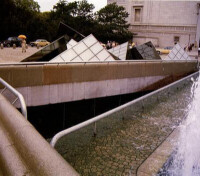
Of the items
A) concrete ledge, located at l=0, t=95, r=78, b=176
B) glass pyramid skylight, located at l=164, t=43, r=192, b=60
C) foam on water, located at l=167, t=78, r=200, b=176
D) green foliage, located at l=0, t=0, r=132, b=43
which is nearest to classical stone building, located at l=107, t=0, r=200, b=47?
green foliage, located at l=0, t=0, r=132, b=43

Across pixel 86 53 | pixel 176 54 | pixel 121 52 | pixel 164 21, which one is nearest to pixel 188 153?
pixel 86 53

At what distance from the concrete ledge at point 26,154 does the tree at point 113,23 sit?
40674 mm

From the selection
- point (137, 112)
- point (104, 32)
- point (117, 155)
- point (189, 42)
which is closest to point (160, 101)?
point (137, 112)

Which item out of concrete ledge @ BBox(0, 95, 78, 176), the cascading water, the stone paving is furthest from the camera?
the cascading water

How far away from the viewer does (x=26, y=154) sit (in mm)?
2613

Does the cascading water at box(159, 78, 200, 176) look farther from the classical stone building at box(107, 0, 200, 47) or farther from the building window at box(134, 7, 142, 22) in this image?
the building window at box(134, 7, 142, 22)

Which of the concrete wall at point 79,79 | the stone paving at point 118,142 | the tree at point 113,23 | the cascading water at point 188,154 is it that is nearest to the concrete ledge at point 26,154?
the stone paving at point 118,142

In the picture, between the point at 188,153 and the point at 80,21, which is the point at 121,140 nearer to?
the point at 188,153

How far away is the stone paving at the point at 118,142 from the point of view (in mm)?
3855

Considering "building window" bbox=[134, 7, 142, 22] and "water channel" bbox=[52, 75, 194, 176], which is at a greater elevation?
"building window" bbox=[134, 7, 142, 22]

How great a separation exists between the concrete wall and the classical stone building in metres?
34.9

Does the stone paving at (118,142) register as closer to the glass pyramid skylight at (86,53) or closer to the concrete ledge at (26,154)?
the concrete ledge at (26,154)

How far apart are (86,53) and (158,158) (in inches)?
272

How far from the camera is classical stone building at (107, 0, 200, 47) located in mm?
43375
